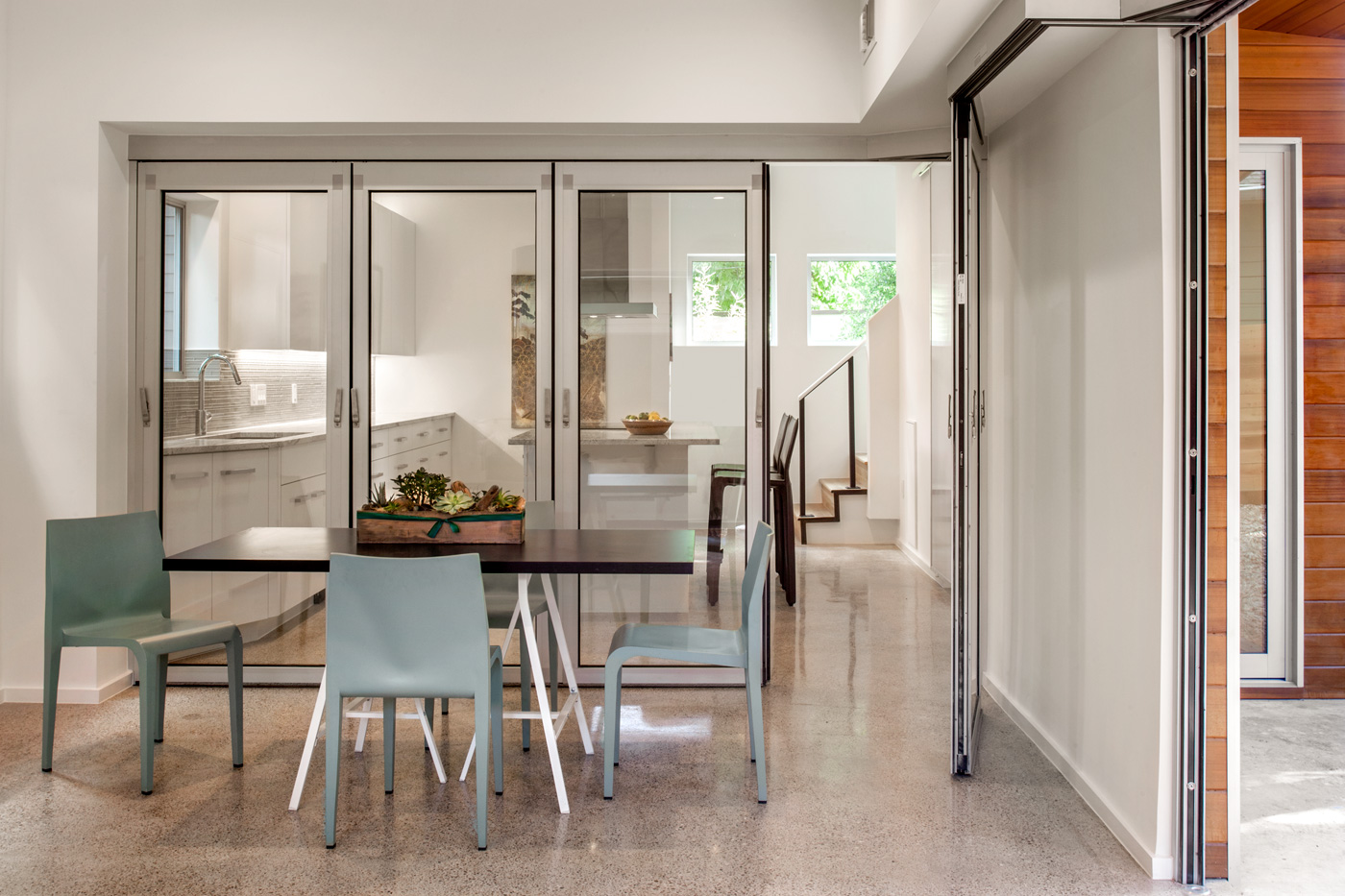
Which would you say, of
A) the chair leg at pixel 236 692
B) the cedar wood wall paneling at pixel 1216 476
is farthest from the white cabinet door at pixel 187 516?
the cedar wood wall paneling at pixel 1216 476

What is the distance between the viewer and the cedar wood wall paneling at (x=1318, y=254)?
3.88 meters

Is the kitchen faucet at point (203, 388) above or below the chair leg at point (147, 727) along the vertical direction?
above

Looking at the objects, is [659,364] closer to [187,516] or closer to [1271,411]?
[187,516]

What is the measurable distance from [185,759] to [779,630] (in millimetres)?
2925

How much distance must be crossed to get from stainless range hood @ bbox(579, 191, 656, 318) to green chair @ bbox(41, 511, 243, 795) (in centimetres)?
188

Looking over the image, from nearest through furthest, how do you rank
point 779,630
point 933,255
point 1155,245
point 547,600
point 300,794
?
1. point 1155,245
2. point 300,794
3. point 547,600
4. point 933,255
5. point 779,630

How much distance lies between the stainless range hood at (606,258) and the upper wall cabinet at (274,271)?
42.7 inches

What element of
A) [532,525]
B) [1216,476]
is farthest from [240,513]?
[1216,476]

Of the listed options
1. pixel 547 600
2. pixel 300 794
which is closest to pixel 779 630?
pixel 547 600

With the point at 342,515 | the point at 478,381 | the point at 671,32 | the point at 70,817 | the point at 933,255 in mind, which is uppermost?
the point at 671,32

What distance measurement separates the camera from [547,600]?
10.9ft

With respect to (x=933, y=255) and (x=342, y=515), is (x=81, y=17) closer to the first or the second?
(x=342, y=515)

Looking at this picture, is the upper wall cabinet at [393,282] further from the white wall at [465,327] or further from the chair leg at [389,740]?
the chair leg at [389,740]

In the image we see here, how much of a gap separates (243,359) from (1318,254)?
4359 millimetres
